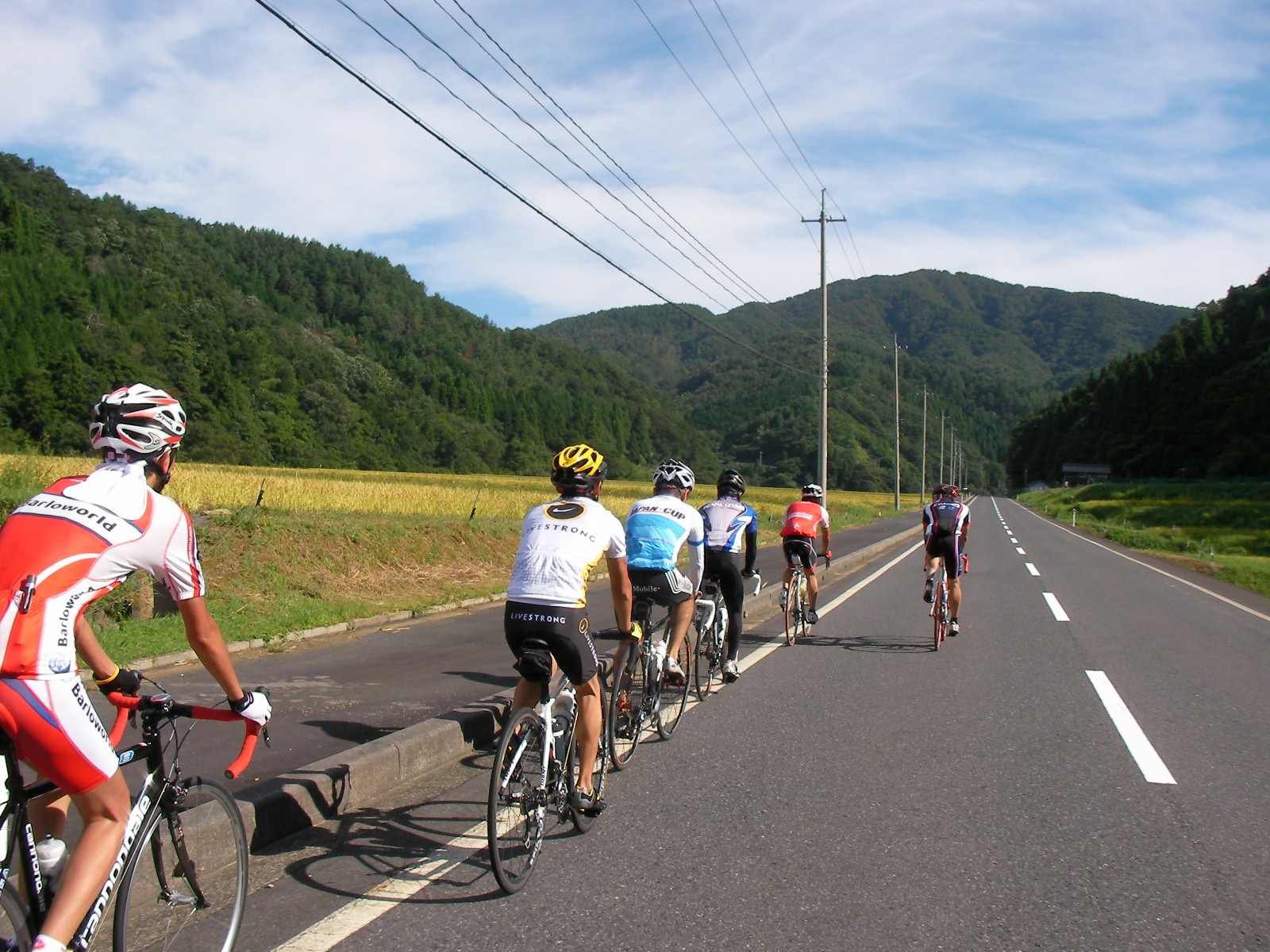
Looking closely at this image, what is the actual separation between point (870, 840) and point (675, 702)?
111 inches

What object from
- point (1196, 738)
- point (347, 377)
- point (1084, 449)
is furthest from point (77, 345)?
point (1084, 449)

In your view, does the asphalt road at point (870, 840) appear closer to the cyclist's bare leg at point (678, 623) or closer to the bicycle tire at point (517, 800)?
the bicycle tire at point (517, 800)

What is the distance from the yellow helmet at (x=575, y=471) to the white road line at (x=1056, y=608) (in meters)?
9.66

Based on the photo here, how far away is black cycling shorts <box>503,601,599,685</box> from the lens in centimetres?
389

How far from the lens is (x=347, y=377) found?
84.7 metres

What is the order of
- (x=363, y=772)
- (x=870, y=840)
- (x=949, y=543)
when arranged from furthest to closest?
1. (x=949, y=543)
2. (x=363, y=772)
3. (x=870, y=840)

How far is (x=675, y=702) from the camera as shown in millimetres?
6855

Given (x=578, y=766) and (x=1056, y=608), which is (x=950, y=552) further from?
(x=578, y=766)

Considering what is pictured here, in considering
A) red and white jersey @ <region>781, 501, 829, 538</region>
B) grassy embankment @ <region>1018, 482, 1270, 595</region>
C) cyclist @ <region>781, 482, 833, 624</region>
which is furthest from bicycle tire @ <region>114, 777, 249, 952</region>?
grassy embankment @ <region>1018, 482, 1270, 595</region>

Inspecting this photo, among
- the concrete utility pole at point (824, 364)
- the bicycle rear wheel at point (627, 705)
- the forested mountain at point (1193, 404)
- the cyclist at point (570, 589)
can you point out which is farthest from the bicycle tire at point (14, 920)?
the forested mountain at point (1193, 404)

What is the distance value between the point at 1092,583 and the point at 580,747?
1563 centimetres

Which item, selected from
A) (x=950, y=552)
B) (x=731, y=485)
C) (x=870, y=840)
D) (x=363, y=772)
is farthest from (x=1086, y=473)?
(x=363, y=772)

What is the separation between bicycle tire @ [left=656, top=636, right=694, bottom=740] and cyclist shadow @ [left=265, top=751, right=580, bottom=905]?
5.21 feet

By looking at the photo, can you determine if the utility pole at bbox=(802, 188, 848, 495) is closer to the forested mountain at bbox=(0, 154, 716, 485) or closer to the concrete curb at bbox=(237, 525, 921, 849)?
the concrete curb at bbox=(237, 525, 921, 849)
